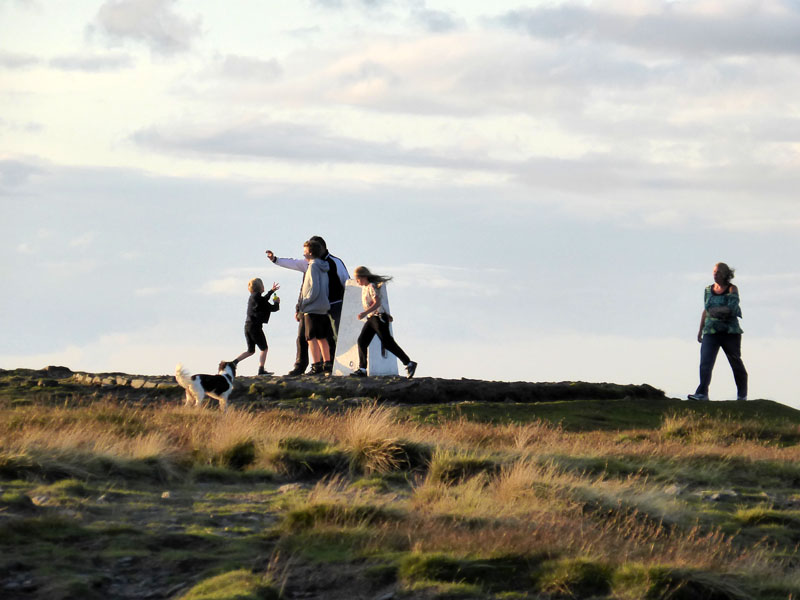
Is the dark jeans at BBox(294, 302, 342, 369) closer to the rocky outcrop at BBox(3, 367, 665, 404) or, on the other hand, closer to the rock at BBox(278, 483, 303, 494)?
the rocky outcrop at BBox(3, 367, 665, 404)

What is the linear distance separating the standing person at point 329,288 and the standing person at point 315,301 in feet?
1.38

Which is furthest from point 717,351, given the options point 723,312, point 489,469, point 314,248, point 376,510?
point 376,510

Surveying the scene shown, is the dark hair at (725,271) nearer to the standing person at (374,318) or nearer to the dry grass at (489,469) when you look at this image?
the dry grass at (489,469)

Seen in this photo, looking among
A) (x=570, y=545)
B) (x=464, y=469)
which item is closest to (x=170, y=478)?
(x=464, y=469)

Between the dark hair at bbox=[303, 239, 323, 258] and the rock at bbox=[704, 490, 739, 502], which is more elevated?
the dark hair at bbox=[303, 239, 323, 258]

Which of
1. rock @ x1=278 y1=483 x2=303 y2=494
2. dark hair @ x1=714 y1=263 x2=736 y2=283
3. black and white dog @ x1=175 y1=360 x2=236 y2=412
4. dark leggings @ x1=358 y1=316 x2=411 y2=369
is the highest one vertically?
dark hair @ x1=714 y1=263 x2=736 y2=283

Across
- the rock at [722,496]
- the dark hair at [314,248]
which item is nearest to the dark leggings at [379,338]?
the dark hair at [314,248]

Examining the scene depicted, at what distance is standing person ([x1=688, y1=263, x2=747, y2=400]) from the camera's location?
19.7 meters

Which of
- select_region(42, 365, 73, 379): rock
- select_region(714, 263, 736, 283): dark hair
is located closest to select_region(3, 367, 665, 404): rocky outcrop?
select_region(42, 365, 73, 379): rock

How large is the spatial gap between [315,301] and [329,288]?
1286 millimetres

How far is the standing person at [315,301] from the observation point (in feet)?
64.5

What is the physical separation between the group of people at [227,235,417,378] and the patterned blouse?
18.1 ft

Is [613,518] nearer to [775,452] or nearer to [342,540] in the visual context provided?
[342,540]

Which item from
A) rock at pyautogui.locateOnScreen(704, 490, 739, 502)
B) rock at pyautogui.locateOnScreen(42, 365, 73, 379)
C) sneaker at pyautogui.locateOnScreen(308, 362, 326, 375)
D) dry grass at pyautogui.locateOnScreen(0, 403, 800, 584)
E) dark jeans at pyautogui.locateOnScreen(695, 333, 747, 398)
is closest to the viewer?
dry grass at pyautogui.locateOnScreen(0, 403, 800, 584)
